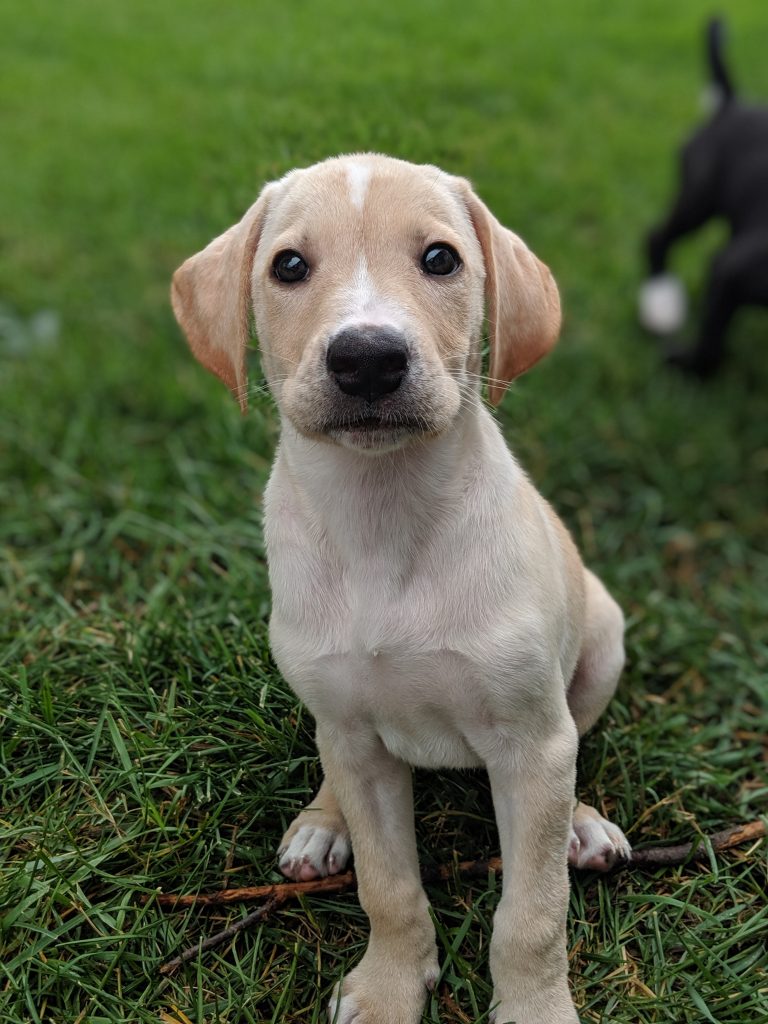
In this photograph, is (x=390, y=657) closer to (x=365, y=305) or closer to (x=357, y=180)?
(x=365, y=305)

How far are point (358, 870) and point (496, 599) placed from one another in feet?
2.94

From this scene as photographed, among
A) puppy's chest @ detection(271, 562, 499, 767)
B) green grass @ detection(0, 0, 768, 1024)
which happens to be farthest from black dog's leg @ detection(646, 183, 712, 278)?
puppy's chest @ detection(271, 562, 499, 767)

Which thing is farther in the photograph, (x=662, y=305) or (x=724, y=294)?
(x=662, y=305)

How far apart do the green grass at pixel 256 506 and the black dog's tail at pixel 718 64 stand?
949mm

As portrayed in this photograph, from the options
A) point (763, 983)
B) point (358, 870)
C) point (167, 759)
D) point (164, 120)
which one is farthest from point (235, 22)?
point (763, 983)

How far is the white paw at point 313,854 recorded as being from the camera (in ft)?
10.4

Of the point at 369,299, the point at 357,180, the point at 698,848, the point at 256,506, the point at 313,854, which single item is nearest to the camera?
the point at 369,299

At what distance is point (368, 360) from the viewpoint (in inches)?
88.7

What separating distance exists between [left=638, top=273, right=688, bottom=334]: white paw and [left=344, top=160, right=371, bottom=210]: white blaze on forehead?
4.91 meters

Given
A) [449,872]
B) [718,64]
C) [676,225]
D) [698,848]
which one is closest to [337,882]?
[449,872]

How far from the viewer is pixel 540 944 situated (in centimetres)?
272

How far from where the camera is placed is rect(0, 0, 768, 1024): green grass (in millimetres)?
3033

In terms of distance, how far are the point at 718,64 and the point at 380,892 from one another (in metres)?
6.56

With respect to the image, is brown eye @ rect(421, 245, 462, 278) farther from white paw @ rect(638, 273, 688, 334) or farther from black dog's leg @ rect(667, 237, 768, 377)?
white paw @ rect(638, 273, 688, 334)
